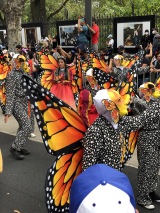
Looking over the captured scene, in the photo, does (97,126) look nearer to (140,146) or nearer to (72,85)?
(140,146)

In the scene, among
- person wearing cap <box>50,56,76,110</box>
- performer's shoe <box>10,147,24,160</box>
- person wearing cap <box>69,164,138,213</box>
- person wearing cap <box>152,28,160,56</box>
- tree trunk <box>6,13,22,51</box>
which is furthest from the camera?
tree trunk <box>6,13,22,51</box>

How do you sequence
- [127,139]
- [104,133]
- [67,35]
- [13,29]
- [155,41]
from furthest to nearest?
[67,35], [13,29], [155,41], [127,139], [104,133]

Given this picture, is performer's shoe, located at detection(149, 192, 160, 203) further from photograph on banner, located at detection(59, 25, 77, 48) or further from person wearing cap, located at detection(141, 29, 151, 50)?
photograph on banner, located at detection(59, 25, 77, 48)

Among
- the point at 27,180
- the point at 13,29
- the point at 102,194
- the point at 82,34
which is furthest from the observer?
the point at 13,29

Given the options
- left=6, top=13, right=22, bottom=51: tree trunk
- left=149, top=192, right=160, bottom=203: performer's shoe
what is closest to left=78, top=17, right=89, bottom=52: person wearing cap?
left=6, top=13, right=22, bottom=51: tree trunk

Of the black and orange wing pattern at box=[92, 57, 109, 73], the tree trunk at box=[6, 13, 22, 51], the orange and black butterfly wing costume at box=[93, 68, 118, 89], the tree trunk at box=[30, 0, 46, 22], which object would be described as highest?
the tree trunk at box=[30, 0, 46, 22]

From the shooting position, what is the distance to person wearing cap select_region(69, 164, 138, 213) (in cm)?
155

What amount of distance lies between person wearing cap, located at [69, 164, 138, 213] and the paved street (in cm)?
254

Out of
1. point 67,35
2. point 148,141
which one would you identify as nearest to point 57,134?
point 148,141

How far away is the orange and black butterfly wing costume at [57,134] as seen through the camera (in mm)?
2977

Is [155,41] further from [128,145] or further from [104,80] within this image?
[128,145]

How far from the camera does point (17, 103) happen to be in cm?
572

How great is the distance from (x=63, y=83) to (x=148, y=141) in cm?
360

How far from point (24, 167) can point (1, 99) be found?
1.58 m
